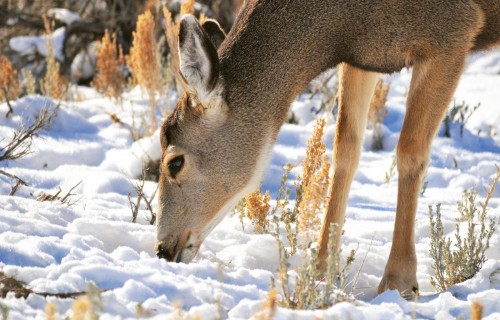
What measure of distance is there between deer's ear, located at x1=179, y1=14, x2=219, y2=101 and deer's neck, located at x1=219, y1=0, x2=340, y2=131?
26cm

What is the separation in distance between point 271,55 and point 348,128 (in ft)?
4.25

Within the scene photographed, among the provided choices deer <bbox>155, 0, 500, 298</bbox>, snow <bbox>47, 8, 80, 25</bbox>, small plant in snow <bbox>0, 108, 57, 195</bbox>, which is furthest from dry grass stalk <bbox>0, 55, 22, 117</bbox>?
deer <bbox>155, 0, 500, 298</bbox>

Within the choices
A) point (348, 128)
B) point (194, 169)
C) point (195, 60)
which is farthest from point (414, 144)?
point (195, 60)

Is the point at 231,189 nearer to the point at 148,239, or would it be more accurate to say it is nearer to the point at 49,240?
the point at 148,239

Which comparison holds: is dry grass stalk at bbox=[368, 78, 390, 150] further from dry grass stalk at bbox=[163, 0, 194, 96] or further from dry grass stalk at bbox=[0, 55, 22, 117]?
dry grass stalk at bbox=[0, 55, 22, 117]

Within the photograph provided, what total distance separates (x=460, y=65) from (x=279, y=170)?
3.18 m

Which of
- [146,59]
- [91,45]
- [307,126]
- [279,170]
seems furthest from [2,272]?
[91,45]

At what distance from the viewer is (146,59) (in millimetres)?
8586

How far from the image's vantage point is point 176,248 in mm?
4773

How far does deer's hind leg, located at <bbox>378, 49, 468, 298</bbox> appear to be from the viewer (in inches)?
195

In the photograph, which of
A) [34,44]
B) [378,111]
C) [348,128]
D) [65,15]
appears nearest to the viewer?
[348,128]

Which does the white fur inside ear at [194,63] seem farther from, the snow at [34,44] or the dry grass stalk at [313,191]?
the snow at [34,44]

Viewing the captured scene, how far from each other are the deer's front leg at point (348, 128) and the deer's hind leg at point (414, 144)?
61cm

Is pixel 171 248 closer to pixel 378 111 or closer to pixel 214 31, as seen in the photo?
pixel 214 31
